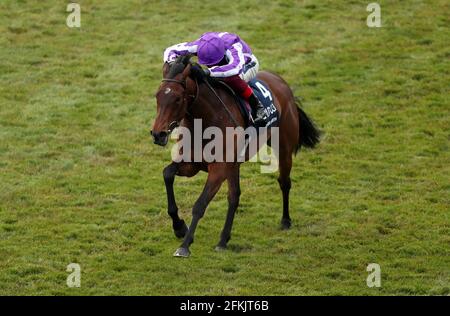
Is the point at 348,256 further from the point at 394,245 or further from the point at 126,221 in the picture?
the point at 126,221

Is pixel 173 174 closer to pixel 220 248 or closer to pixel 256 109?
pixel 220 248

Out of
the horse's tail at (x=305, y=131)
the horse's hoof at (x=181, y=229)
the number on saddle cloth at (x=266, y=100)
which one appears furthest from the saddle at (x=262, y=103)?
the horse's hoof at (x=181, y=229)

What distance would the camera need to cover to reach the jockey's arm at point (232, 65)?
969 cm

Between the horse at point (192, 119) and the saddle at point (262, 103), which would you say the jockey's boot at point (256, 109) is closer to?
the saddle at point (262, 103)

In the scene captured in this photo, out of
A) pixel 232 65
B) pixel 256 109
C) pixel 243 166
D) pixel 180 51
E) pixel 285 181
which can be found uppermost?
pixel 180 51

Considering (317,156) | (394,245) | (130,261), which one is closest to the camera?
(130,261)

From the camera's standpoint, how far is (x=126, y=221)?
10852 mm

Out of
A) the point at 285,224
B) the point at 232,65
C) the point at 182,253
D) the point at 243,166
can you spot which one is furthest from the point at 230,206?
the point at 243,166

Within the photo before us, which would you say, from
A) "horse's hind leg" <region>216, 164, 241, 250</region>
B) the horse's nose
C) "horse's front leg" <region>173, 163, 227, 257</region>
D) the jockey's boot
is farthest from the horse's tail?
the horse's nose

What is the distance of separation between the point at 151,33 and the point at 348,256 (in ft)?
29.7

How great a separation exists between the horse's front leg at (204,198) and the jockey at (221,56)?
2.87 feet

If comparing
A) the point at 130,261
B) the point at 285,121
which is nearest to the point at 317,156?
the point at 285,121

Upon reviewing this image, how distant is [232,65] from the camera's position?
9742mm

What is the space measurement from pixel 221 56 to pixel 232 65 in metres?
0.16
